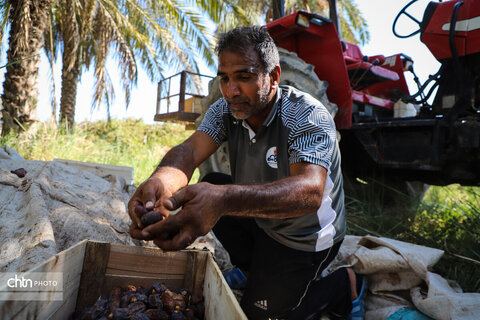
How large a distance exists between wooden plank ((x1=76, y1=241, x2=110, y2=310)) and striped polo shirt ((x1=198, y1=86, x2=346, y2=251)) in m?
0.79

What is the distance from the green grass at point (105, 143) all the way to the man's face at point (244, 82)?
13.6 feet

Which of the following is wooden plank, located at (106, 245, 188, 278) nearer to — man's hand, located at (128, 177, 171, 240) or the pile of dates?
the pile of dates

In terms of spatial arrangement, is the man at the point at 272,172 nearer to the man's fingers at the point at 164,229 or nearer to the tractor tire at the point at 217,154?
the man's fingers at the point at 164,229

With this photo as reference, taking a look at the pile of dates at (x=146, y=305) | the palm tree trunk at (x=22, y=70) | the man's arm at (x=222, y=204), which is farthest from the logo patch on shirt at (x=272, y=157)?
the palm tree trunk at (x=22, y=70)

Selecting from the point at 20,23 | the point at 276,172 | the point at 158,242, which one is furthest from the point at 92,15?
the point at 158,242

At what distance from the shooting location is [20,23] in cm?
571

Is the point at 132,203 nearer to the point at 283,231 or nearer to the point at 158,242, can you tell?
the point at 158,242

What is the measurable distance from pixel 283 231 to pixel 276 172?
0.29 meters

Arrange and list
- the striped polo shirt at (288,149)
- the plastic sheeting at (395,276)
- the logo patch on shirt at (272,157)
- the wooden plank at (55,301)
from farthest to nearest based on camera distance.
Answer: the plastic sheeting at (395,276), the logo patch on shirt at (272,157), the striped polo shirt at (288,149), the wooden plank at (55,301)

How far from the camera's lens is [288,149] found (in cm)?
174

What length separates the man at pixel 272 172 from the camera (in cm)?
155

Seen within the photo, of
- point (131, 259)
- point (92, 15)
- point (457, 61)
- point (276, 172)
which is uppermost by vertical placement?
point (92, 15)

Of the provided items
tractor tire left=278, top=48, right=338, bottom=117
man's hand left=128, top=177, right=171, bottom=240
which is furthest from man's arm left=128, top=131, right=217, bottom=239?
tractor tire left=278, top=48, right=338, bottom=117

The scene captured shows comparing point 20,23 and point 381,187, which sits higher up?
point 20,23
